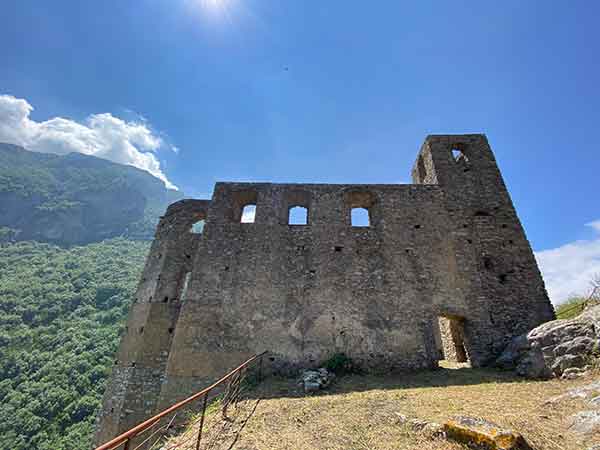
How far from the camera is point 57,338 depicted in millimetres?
39062

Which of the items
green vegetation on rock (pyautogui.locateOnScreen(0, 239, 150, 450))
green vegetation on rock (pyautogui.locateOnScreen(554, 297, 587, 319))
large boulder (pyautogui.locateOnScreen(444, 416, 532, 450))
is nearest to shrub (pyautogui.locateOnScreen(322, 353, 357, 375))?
large boulder (pyautogui.locateOnScreen(444, 416, 532, 450))

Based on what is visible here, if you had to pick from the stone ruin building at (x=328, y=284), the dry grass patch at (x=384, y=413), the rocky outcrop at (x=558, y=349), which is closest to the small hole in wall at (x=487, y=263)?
the stone ruin building at (x=328, y=284)

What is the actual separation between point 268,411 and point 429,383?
14.3 feet

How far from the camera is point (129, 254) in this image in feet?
234

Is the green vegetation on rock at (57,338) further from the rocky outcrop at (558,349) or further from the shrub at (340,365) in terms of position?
the rocky outcrop at (558,349)

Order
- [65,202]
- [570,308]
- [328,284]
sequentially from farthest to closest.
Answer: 1. [65,202]
2. [570,308]
3. [328,284]

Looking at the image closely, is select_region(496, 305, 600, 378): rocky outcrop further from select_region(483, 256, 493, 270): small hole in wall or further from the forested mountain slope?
the forested mountain slope

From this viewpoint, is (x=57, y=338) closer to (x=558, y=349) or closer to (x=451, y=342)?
(x=451, y=342)

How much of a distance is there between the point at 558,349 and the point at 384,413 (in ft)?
17.2

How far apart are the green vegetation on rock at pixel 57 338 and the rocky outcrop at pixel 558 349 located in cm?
3310

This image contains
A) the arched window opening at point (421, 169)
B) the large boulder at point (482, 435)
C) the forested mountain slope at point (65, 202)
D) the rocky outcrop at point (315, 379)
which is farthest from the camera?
the forested mountain slope at point (65, 202)

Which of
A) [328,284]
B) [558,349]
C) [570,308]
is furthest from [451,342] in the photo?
[328,284]

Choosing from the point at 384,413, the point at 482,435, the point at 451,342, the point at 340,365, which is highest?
the point at 451,342

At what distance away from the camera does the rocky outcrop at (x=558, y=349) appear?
646 centimetres
